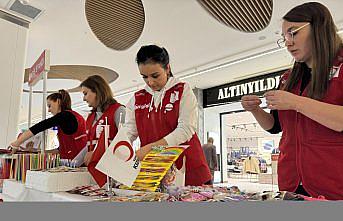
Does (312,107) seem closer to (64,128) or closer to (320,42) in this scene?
(320,42)

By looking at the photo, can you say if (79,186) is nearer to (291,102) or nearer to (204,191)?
(204,191)

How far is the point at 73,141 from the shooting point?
1984 millimetres

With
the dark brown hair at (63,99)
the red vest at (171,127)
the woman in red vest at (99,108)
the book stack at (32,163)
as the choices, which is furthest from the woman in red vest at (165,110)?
the dark brown hair at (63,99)

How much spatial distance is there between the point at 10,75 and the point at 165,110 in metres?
3.26

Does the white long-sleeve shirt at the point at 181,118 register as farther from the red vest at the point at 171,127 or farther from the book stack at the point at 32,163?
the book stack at the point at 32,163

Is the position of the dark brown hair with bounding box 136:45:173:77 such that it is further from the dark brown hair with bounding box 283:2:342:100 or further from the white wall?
the white wall

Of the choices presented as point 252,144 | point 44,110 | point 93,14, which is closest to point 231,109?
point 252,144

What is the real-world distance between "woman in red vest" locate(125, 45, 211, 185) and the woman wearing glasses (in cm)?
47

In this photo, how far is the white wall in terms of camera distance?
12.5 ft

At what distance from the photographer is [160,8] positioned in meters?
4.47

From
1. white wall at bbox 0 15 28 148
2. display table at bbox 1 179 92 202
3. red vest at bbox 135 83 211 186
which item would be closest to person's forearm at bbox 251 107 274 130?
red vest at bbox 135 83 211 186

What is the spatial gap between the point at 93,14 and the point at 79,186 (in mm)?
3808

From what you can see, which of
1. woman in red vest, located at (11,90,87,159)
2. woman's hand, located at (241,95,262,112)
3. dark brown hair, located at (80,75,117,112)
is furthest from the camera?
dark brown hair, located at (80,75,117,112)

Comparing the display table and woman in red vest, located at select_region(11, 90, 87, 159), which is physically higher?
woman in red vest, located at select_region(11, 90, 87, 159)
